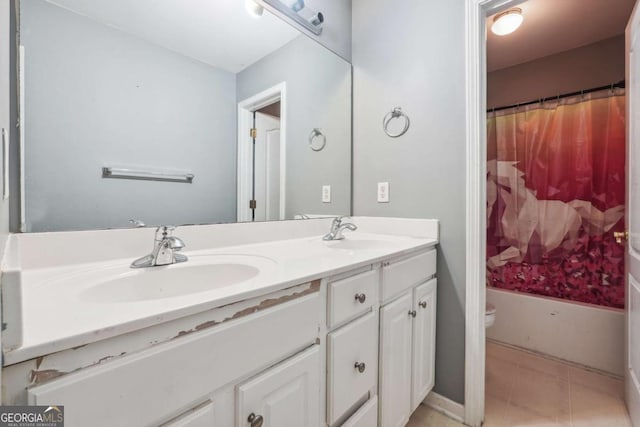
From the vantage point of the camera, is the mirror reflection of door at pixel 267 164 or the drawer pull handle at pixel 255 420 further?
the mirror reflection of door at pixel 267 164

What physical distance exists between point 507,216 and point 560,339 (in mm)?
890

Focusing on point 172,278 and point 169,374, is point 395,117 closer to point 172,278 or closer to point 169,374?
point 172,278

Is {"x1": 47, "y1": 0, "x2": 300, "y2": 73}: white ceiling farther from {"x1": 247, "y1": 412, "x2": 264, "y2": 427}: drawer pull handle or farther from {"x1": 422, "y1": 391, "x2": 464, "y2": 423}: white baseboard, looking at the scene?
{"x1": 422, "y1": 391, "x2": 464, "y2": 423}: white baseboard

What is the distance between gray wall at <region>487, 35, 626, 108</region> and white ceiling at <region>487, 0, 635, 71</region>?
0.18 ft

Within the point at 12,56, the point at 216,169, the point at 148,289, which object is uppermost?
the point at 12,56

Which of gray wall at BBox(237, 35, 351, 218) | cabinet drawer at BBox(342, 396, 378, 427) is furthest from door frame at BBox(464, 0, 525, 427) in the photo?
gray wall at BBox(237, 35, 351, 218)

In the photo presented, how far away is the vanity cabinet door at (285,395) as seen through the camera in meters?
0.57

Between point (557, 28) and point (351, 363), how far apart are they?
252 centimetres

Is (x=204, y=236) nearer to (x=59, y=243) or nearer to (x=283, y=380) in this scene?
(x=59, y=243)

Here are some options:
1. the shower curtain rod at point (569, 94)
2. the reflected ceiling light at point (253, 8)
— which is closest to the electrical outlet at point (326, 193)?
the reflected ceiling light at point (253, 8)

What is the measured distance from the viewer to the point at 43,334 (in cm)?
37

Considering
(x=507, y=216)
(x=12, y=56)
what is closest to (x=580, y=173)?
(x=507, y=216)

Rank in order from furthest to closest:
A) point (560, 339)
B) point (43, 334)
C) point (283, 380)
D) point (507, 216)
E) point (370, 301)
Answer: point (507, 216) < point (560, 339) < point (370, 301) < point (283, 380) < point (43, 334)

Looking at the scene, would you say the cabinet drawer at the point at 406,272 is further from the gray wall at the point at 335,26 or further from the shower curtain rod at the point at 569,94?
the shower curtain rod at the point at 569,94
